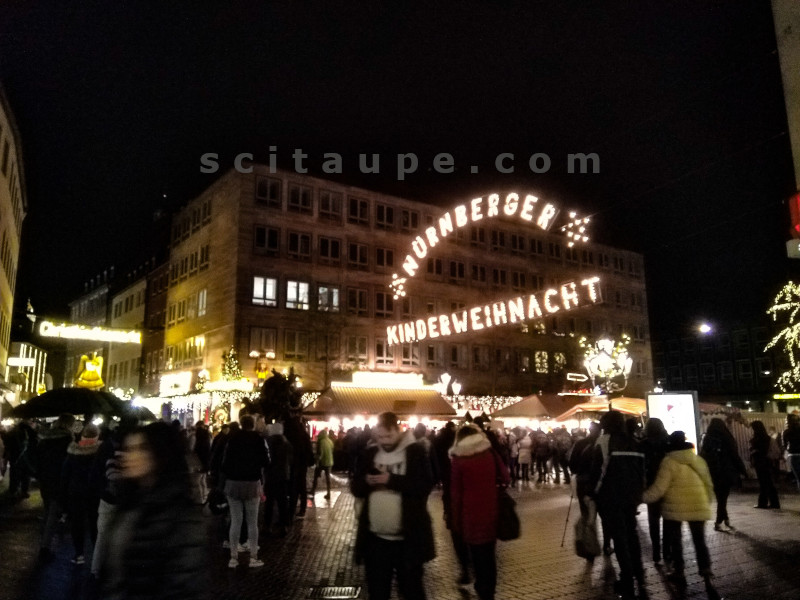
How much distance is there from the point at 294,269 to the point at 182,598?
1390 inches

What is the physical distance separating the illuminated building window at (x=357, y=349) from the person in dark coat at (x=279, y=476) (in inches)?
1110

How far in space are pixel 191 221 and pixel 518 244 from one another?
76.9 feet

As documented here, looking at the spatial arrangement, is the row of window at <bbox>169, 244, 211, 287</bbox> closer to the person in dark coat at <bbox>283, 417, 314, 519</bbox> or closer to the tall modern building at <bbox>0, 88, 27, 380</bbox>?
the tall modern building at <bbox>0, 88, 27, 380</bbox>

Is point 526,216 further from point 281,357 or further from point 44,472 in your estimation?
point 281,357

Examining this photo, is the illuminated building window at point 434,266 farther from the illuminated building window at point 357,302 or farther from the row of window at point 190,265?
the row of window at point 190,265

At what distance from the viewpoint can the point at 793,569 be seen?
24.9 ft

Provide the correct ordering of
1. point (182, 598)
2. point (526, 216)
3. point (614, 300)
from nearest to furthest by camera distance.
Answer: point (182, 598), point (526, 216), point (614, 300)

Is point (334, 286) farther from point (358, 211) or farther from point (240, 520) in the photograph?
point (240, 520)

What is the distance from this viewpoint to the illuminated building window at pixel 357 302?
132 ft

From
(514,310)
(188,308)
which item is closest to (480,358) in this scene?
(188,308)

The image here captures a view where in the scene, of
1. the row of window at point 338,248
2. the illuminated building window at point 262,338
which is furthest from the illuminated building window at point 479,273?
the illuminated building window at point 262,338

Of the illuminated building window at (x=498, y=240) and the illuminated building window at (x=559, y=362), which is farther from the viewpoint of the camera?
the illuminated building window at (x=559, y=362)

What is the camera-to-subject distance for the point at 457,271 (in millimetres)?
45406

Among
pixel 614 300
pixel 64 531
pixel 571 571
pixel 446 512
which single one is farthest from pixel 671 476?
pixel 614 300
